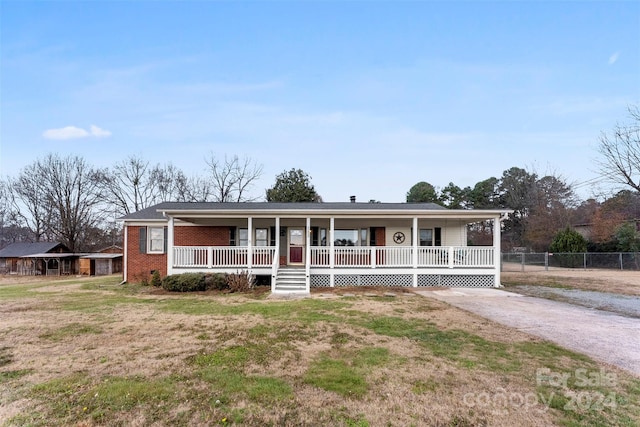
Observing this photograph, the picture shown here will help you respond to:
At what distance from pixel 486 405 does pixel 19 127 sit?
28.4 meters

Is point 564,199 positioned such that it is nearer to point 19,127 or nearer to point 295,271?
point 295,271

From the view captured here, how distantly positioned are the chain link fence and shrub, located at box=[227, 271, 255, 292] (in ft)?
69.1

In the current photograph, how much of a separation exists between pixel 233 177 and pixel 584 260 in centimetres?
3332

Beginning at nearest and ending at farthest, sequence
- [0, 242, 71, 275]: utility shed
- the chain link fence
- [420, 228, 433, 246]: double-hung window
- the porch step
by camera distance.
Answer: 1. the porch step
2. [420, 228, 433, 246]: double-hung window
3. the chain link fence
4. [0, 242, 71, 275]: utility shed

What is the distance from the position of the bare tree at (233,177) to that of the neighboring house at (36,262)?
14.8 m

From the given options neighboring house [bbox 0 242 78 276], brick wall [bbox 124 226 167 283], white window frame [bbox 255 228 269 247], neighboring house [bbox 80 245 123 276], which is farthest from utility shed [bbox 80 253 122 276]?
white window frame [bbox 255 228 269 247]

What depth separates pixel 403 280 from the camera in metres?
13.8

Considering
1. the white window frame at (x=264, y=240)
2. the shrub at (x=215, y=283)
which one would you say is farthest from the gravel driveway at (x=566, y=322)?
the white window frame at (x=264, y=240)

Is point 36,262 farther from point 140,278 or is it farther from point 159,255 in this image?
point 159,255

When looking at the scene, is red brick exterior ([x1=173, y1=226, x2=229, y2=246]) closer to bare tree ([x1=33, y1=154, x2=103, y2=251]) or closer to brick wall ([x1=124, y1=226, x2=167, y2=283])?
brick wall ([x1=124, y1=226, x2=167, y2=283])

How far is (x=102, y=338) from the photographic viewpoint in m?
5.93

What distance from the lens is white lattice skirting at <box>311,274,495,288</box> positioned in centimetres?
1362

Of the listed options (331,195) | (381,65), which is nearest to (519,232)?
(331,195)

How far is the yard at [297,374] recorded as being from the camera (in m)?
3.19
